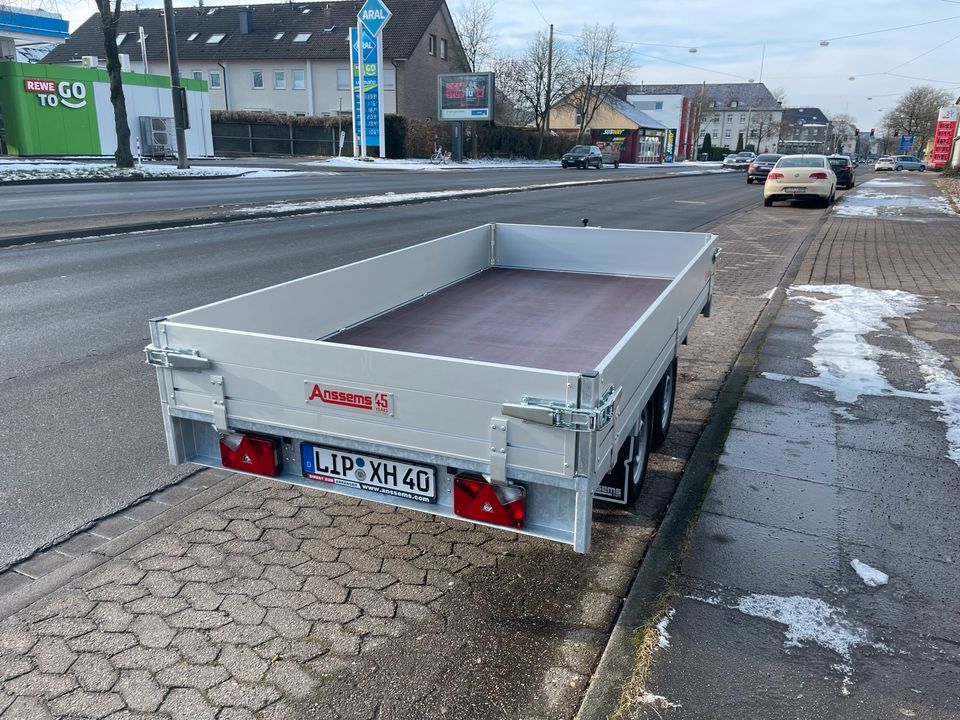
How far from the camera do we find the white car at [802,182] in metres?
23.0

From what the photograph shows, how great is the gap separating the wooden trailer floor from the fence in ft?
160

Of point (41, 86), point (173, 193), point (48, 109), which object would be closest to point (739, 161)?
point (48, 109)

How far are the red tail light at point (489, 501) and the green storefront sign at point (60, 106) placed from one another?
3988 centimetres

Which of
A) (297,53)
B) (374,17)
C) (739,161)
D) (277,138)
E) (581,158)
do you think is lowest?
(739,161)

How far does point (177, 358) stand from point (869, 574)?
327cm

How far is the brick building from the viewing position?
2264 inches

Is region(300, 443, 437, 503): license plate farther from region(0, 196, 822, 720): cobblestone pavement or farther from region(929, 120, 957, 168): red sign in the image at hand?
region(929, 120, 957, 168): red sign

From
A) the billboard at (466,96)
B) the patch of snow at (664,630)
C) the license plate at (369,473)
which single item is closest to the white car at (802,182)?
the patch of snow at (664,630)

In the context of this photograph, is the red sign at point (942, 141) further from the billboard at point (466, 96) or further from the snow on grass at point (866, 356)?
the snow on grass at point (866, 356)

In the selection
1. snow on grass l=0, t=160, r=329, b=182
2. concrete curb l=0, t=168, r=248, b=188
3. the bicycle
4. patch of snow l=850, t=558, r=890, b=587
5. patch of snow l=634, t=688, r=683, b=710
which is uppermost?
the bicycle

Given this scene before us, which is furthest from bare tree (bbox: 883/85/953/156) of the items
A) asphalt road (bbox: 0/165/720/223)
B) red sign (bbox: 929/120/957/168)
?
asphalt road (bbox: 0/165/720/223)

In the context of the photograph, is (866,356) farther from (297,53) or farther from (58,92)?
(297,53)

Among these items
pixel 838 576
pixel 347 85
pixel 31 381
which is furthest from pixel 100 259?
pixel 347 85

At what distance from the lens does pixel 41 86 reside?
3572 centimetres
